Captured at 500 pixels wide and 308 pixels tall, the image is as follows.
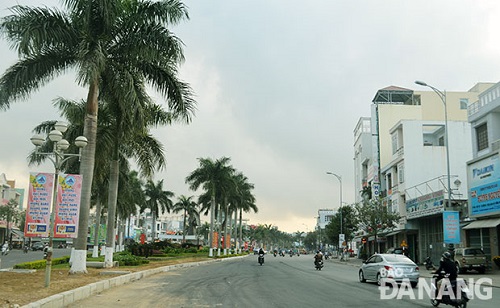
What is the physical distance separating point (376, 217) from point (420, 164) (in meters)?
7.68

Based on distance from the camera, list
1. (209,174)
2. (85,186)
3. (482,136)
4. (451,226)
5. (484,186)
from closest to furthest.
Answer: (85,186)
(451,226)
(484,186)
(482,136)
(209,174)

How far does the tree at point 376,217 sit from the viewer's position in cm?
4712

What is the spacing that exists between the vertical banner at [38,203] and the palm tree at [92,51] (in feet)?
13.0

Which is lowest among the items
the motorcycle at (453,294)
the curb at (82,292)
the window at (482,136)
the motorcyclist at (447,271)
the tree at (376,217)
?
the curb at (82,292)

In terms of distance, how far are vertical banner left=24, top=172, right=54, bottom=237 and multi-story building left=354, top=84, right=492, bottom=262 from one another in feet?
99.8

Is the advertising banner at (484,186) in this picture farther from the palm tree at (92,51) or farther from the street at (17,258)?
the street at (17,258)

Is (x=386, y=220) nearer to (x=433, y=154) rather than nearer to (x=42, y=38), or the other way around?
(x=433, y=154)

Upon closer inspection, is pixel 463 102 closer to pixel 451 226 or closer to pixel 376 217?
pixel 376 217

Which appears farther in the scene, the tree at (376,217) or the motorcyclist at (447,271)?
the tree at (376,217)

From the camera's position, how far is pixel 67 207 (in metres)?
18.0

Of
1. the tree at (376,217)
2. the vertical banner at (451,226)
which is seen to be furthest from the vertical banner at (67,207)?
the tree at (376,217)

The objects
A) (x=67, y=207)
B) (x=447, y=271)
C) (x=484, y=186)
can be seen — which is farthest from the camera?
(x=484, y=186)

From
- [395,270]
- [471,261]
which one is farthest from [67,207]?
[471,261]

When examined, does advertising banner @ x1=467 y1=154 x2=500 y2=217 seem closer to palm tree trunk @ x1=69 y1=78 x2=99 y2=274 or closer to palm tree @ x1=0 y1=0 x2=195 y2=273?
palm tree @ x1=0 y1=0 x2=195 y2=273
